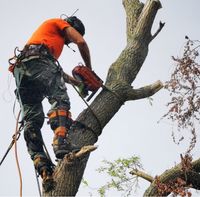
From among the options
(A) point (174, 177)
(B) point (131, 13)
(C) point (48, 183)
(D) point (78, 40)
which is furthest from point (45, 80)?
(A) point (174, 177)

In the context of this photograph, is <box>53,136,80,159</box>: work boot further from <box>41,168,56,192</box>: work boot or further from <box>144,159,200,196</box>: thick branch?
<box>144,159,200,196</box>: thick branch

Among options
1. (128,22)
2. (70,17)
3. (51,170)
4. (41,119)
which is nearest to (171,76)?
(128,22)

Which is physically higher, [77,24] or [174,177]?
[77,24]

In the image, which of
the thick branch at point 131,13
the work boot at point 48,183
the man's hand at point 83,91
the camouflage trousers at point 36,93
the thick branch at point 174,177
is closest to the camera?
the work boot at point 48,183

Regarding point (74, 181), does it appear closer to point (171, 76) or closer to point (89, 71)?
point (89, 71)

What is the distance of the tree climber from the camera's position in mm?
4340

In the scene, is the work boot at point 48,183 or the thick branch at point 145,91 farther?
the thick branch at point 145,91

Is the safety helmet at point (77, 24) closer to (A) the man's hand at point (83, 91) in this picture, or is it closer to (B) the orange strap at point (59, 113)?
(A) the man's hand at point (83, 91)

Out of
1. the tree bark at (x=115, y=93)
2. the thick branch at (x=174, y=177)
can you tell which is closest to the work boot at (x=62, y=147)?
the tree bark at (x=115, y=93)

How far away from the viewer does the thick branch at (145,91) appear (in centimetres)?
501

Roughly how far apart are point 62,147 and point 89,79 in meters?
1.18

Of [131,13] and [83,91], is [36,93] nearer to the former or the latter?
[83,91]

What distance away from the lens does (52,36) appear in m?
4.95

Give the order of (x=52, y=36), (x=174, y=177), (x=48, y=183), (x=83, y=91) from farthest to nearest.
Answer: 1. (x=174, y=177)
2. (x=83, y=91)
3. (x=52, y=36)
4. (x=48, y=183)
